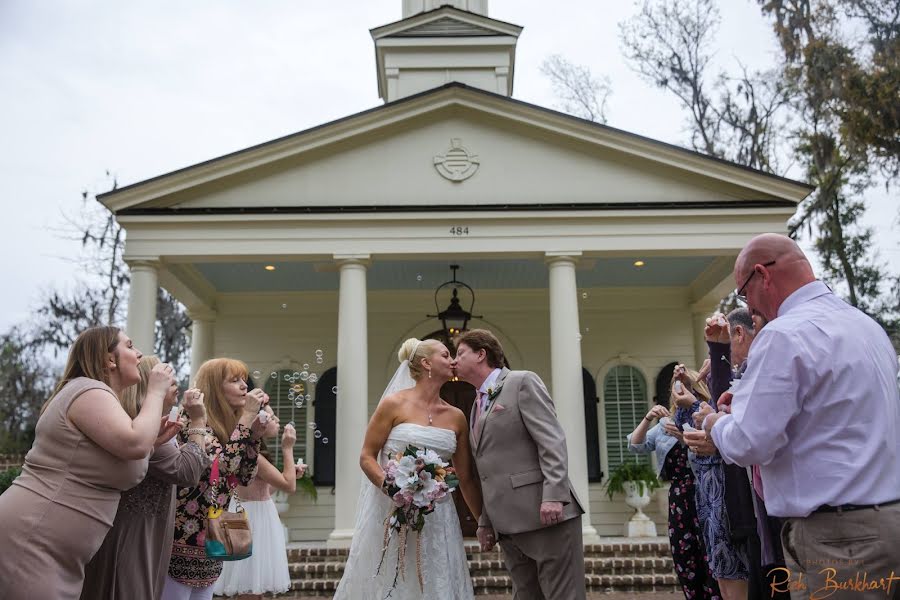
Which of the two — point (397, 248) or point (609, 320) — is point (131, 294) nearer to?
point (397, 248)

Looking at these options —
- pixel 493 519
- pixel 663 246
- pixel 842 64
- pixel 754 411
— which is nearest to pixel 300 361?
pixel 663 246

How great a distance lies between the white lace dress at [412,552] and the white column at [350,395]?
5.68 meters

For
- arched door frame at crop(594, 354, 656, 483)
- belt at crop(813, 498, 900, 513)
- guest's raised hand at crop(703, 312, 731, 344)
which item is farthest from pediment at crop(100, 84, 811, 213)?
belt at crop(813, 498, 900, 513)

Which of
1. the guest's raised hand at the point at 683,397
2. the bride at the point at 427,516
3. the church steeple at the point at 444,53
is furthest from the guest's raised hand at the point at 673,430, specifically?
the church steeple at the point at 444,53

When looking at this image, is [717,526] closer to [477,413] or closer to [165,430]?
[477,413]

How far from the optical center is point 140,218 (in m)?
11.5

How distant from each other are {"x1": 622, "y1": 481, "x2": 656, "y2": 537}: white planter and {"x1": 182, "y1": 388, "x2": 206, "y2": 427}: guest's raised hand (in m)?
10.4

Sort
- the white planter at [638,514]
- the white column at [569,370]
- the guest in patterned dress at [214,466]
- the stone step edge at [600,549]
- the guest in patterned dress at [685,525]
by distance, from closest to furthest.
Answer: the guest in patterned dress at [214,466], the guest in patterned dress at [685,525], the stone step edge at [600,549], the white column at [569,370], the white planter at [638,514]

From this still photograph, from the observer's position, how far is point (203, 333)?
569 inches

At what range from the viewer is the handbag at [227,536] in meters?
4.00

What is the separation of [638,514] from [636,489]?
44 centimetres

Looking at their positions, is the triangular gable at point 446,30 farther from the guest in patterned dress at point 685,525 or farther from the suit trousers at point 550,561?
the suit trousers at point 550,561

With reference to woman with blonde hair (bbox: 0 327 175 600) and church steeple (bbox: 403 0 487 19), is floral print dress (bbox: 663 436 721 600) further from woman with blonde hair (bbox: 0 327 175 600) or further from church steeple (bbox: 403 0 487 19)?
church steeple (bbox: 403 0 487 19)

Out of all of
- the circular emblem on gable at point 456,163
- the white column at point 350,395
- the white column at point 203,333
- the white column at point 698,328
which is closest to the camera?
the white column at point 350,395
